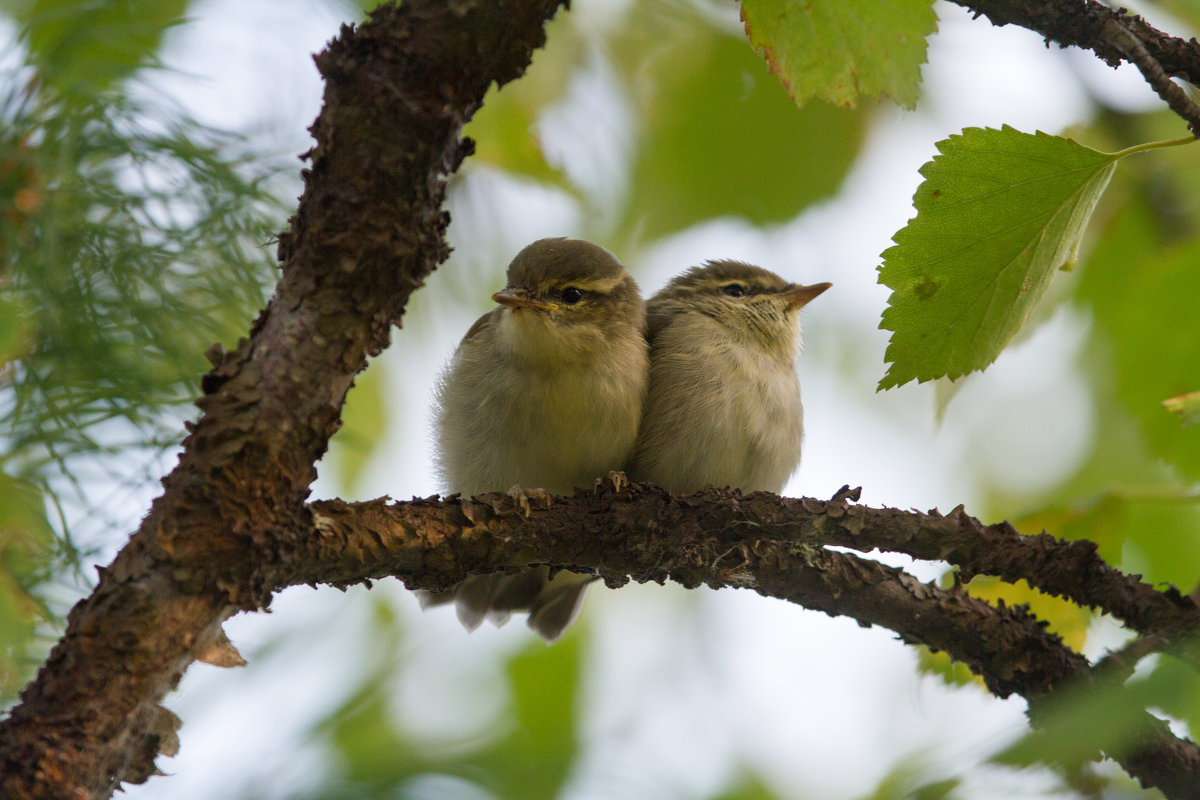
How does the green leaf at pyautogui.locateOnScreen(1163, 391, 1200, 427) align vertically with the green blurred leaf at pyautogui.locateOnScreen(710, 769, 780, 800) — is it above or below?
above

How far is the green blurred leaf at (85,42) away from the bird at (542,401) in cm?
130

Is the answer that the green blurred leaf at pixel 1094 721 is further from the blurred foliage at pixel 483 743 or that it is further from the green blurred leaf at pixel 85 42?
the green blurred leaf at pixel 85 42

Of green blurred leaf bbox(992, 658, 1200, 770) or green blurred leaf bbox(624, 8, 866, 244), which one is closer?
green blurred leaf bbox(992, 658, 1200, 770)

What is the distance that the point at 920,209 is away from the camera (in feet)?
6.24

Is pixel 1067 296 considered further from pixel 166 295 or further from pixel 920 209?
pixel 166 295

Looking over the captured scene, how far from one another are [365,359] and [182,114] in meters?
1.75

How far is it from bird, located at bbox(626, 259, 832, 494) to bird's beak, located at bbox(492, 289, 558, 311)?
1.41 ft

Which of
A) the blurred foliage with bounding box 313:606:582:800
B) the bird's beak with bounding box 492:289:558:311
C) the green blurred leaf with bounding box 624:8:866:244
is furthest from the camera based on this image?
the bird's beak with bounding box 492:289:558:311

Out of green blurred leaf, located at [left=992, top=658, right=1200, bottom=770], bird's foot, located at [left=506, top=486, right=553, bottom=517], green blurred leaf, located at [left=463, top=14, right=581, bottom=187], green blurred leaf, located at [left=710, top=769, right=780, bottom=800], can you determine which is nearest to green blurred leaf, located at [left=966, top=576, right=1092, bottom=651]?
green blurred leaf, located at [left=710, top=769, right=780, bottom=800]

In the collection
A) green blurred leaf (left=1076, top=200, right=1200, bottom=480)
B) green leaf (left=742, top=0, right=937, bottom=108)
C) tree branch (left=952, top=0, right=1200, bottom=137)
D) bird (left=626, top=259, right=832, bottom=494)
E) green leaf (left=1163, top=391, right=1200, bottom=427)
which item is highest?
bird (left=626, top=259, right=832, bottom=494)

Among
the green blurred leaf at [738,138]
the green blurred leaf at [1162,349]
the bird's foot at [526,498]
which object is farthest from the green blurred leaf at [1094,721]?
the green blurred leaf at [738,138]

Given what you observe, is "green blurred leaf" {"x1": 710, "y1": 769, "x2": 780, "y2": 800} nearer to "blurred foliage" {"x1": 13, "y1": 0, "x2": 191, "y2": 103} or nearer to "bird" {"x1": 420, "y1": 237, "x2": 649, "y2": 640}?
"bird" {"x1": 420, "y1": 237, "x2": 649, "y2": 640}

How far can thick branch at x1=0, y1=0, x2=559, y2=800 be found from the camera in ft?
5.12

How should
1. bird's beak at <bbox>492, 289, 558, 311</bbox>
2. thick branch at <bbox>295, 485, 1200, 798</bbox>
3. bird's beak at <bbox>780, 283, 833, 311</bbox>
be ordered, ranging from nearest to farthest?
thick branch at <bbox>295, 485, 1200, 798</bbox> < bird's beak at <bbox>492, 289, 558, 311</bbox> < bird's beak at <bbox>780, 283, 833, 311</bbox>
